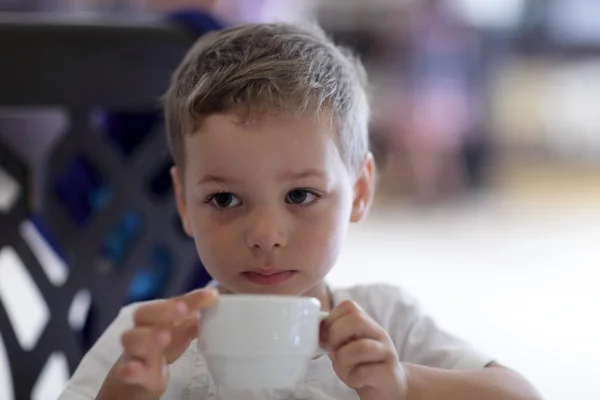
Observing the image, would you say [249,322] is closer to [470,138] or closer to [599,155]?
[470,138]

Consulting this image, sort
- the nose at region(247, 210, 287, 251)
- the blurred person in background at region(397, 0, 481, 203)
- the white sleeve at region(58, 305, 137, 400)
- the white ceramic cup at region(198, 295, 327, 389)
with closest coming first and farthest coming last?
the white ceramic cup at region(198, 295, 327, 389) → the nose at region(247, 210, 287, 251) → the white sleeve at region(58, 305, 137, 400) → the blurred person in background at region(397, 0, 481, 203)

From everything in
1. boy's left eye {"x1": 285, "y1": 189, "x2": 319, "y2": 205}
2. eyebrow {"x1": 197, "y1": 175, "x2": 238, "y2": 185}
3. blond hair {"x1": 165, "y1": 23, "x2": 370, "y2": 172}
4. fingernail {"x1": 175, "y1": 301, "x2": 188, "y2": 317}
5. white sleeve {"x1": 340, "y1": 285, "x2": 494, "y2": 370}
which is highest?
blond hair {"x1": 165, "y1": 23, "x2": 370, "y2": 172}

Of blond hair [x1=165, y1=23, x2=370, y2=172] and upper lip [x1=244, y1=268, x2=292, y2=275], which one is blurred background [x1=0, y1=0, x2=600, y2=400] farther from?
upper lip [x1=244, y1=268, x2=292, y2=275]

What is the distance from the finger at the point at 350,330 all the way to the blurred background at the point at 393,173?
23.1 inches

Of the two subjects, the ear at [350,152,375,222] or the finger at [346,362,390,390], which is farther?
the ear at [350,152,375,222]

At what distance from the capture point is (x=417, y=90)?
17.0 ft

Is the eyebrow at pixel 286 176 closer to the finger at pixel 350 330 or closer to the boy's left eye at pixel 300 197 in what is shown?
the boy's left eye at pixel 300 197

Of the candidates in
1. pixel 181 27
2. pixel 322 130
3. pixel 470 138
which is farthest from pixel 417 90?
pixel 322 130

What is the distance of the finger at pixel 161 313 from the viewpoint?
0.77 m

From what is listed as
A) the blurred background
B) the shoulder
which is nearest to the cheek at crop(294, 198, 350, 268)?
the shoulder

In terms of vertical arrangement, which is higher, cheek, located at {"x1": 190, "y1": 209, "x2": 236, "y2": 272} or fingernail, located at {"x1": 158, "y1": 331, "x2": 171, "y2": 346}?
cheek, located at {"x1": 190, "y1": 209, "x2": 236, "y2": 272}

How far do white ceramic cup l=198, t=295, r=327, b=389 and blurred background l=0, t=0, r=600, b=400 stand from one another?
0.59 meters

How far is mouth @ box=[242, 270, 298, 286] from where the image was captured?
919 mm

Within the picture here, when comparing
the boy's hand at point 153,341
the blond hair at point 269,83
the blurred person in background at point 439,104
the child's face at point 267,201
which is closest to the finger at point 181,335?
the boy's hand at point 153,341
